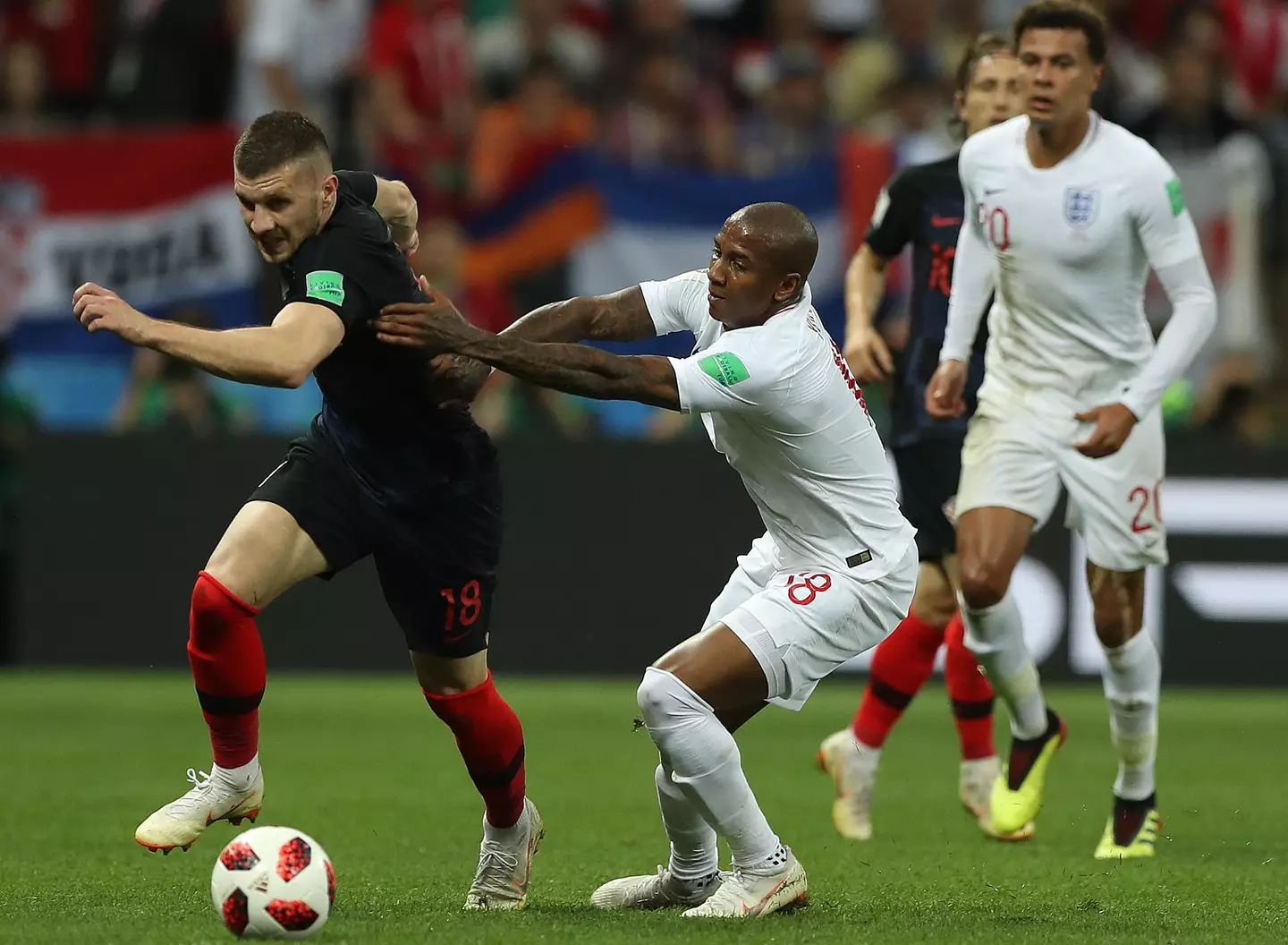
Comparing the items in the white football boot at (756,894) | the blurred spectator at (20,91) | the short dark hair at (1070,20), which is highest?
the short dark hair at (1070,20)

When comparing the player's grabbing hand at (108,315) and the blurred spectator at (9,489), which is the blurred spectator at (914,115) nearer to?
the blurred spectator at (9,489)

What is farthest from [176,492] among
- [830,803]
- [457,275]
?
[830,803]

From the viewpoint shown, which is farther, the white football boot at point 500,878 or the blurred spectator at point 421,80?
the blurred spectator at point 421,80

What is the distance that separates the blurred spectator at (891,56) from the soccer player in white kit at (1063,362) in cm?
721

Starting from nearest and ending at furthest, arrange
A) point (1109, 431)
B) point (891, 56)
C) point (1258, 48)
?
point (1109, 431), point (891, 56), point (1258, 48)

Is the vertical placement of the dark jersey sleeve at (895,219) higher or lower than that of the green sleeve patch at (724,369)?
higher

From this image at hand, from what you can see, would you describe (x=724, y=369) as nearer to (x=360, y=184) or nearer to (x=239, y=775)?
(x=360, y=184)

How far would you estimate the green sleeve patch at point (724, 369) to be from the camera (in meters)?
5.43

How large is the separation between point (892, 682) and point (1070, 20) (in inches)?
106

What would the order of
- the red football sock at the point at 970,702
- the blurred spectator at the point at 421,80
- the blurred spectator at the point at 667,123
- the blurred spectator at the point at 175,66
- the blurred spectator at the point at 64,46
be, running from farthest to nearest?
the blurred spectator at the point at 64,46 → the blurred spectator at the point at 175,66 → the blurred spectator at the point at 667,123 → the blurred spectator at the point at 421,80 → the red football sock at the point at 970,702

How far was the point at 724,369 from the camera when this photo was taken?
543 centimetres

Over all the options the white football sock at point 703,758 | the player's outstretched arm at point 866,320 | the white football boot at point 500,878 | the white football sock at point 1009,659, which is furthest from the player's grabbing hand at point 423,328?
the white football sock at point 1009,659

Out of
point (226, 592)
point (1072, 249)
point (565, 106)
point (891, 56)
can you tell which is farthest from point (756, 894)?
point (891, 56)

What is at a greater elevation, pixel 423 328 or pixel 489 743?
pixel 423 328
